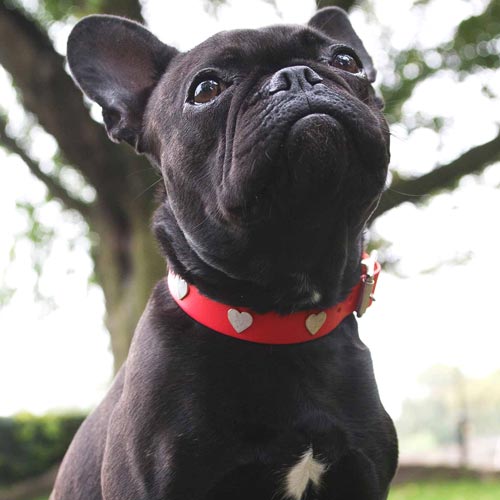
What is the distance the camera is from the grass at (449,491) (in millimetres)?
9719

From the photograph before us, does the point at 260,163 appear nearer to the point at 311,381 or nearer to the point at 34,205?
the point at 311,381

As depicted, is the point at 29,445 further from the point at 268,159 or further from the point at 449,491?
the point at 268,159

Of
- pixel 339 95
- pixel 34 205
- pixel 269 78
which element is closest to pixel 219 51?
pixel 269 78

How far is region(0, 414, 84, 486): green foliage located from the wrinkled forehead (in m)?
11.1

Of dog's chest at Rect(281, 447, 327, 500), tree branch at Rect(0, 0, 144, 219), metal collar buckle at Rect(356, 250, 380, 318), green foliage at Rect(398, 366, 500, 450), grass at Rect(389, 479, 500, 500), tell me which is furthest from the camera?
green foliage at Rect(398, 366, 500, 450)

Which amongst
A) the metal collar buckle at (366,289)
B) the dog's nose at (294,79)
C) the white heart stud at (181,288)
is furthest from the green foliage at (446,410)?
the dog's nose at (294,79)

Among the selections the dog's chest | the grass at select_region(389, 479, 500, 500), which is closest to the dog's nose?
the dog's chest

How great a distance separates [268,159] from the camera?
235 centimetres

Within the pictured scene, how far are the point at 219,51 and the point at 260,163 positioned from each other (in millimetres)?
636

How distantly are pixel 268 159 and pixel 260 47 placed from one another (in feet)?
1.88

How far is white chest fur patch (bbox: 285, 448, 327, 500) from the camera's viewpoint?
2.58 metres

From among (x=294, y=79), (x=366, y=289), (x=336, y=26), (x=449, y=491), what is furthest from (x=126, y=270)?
(x=294, y=79)

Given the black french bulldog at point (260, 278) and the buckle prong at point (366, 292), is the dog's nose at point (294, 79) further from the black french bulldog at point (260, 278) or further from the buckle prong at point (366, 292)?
the buckle prong at point (366, 292)

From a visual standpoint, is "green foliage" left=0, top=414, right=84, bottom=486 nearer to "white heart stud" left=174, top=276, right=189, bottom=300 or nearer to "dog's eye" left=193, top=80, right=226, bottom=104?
"white heart stud" left=174, top=276, right=189, bottom=300
